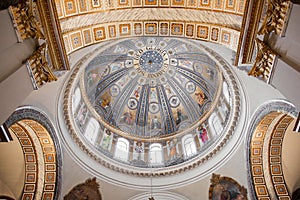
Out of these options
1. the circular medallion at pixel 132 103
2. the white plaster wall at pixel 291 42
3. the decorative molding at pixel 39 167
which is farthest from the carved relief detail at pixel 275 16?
the circular medallion at pixel 132 103

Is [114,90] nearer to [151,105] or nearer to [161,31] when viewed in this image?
[151,105]

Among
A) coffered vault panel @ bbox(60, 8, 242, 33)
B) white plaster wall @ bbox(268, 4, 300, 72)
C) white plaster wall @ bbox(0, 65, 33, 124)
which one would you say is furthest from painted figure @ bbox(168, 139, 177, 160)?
white plaster wall @ bbox(0, 65, 33, 124)

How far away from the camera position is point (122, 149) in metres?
16.8

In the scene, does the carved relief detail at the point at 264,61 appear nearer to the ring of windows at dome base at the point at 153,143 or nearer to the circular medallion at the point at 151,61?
the ring of windows at dome base at the point at 153,143

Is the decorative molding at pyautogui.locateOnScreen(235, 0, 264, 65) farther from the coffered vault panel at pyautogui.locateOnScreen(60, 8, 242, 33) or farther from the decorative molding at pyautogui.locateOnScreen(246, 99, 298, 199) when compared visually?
the decorative molding at pyautogui.locateOnScreen(246, 99, 298, 199)

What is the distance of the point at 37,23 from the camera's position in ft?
23.1

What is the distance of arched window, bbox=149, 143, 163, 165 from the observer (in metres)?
16.5

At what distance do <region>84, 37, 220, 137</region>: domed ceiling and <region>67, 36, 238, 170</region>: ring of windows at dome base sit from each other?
0.24m

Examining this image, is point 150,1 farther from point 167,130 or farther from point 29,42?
point 167,130

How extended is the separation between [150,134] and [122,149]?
2606 millimetres

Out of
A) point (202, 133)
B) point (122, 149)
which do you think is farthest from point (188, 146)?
point (122, 149)

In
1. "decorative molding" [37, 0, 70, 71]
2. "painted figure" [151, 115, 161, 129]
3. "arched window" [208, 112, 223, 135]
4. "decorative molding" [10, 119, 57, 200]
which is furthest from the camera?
"painted figure" [151, 115, 161, 129]

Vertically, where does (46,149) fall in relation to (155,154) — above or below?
below

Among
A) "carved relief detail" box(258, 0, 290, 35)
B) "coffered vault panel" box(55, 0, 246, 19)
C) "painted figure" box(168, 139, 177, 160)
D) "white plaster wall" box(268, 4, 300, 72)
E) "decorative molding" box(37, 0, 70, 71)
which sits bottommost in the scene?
"white plaster wall" box(268, 4, 300, 72)
